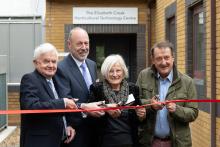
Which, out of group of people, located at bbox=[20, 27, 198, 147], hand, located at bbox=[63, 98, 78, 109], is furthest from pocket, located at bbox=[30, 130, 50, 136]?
hand, located at bbox=[63, 98, 78, 109]

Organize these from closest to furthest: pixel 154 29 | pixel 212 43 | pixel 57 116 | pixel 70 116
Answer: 1. pixel 57 116
2. pixel 70 116
3. pixel 212 43
4. pixel 154 29

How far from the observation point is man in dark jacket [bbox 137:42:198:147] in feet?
14.3

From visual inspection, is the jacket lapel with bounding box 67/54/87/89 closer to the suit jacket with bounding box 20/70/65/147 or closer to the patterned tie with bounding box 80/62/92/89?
the patterned tie with bounding box 80/62/92/89

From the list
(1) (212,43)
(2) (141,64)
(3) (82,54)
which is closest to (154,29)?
(2) (141,64)

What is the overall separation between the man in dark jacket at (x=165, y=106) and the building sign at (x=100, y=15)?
754 centimetres

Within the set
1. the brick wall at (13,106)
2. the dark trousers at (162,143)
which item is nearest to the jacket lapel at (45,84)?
the dark trousers at (162,143)

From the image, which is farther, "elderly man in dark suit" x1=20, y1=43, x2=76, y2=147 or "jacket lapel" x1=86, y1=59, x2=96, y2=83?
"jacket lapel" x1=86, y1=59, x2=96, y2=83

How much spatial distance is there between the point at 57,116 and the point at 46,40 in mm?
7917

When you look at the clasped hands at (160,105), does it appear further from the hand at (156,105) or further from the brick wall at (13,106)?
the brick wall at (13,106)

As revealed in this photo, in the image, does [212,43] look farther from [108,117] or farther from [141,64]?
[141,64]

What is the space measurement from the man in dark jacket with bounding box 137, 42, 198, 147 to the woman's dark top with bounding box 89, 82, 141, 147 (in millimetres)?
78

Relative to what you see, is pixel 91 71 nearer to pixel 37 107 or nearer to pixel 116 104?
pixel 116 104

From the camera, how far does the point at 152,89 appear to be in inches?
175

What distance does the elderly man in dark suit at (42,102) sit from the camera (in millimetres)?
4215
